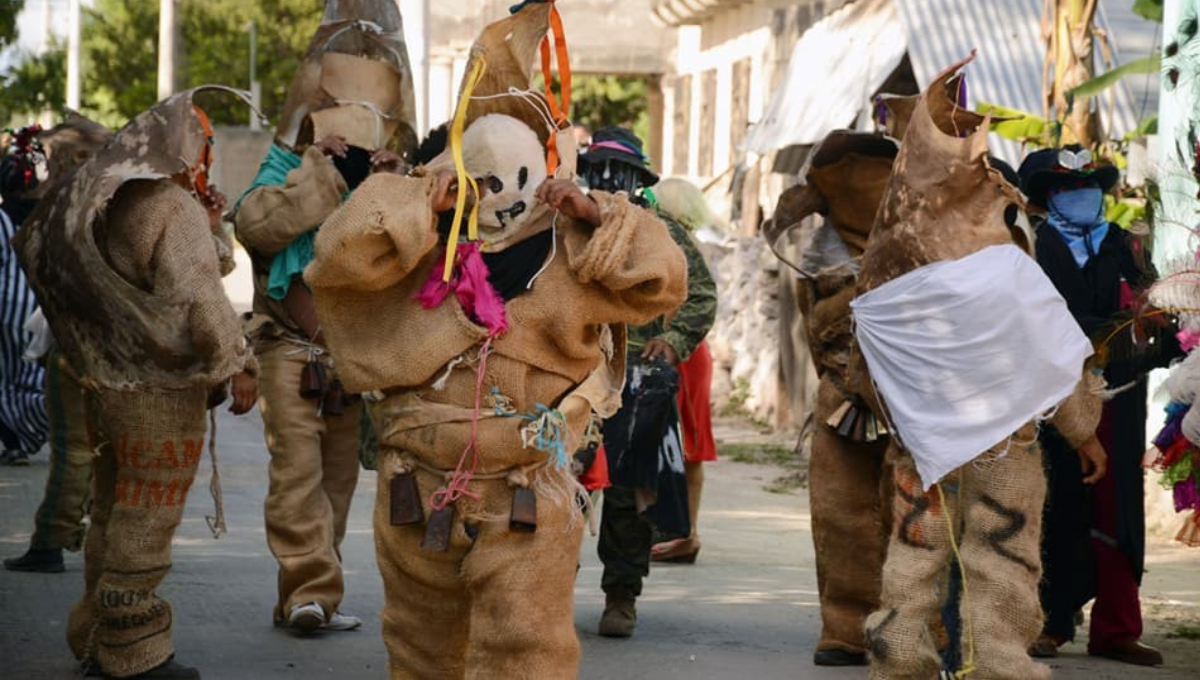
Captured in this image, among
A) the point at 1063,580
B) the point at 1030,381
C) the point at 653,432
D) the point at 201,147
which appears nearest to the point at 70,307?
the point at 201,147

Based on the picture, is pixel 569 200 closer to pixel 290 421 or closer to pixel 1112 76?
pixel 290 421

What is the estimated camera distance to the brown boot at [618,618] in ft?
27.4

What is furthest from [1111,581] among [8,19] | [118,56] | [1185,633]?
[118,56]

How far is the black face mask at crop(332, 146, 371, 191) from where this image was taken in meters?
7.96

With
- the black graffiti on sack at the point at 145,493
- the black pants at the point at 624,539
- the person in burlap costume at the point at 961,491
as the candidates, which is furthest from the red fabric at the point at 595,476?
the black graffiti on sack at the point at 145,493

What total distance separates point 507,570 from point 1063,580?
339 cm

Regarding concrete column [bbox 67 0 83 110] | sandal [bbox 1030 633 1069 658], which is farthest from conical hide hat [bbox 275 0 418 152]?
concrete column [bbox 67 0 83 110]

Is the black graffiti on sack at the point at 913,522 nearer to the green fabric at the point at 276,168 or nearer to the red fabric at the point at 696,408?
the green fabric at the point at 276,168

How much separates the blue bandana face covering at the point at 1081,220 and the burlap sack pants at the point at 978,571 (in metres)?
1.41

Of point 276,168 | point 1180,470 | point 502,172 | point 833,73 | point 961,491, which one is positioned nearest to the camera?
point 502,172

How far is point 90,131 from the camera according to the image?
8633 millimetres

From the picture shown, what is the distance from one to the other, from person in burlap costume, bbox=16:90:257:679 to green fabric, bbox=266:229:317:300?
0.95 meters

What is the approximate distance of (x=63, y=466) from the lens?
9.34m

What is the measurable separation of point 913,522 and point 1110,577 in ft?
6.11
